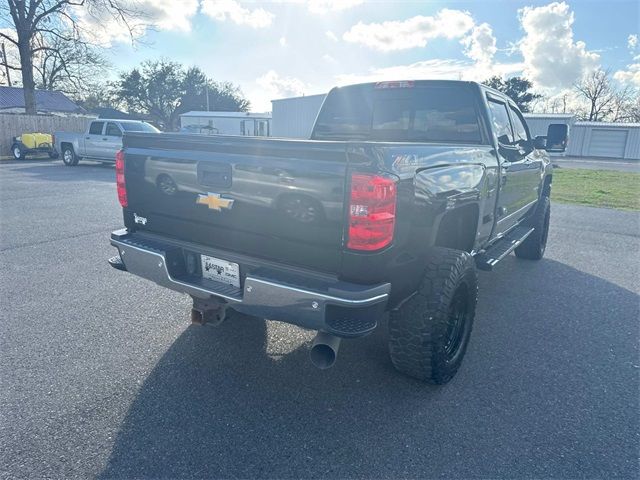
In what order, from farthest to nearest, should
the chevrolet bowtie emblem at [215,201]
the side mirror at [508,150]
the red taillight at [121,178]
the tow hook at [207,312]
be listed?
the side mirror at [508,150] < the red taillight at [121,178] < the tow hook at [207,312] < the chevrolet bowtie emblem at [215,201]

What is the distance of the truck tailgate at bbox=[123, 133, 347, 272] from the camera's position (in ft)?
7.54

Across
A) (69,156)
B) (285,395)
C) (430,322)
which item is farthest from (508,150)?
(69,156)

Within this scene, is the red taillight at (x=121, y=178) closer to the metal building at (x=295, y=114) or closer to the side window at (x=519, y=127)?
A: the side window at (x=519, y=127)

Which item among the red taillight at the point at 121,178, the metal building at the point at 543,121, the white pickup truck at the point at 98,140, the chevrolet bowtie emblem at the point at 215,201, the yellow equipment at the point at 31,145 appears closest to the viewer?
the chevrolet bowtie emblem at the point at 215,201

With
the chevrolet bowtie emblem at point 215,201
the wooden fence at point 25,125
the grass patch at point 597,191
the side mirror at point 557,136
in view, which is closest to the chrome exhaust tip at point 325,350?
the chevrolet bowtie emblem at point 215,201

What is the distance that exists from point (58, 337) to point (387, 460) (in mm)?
2711

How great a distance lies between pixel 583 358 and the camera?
10.9 feet

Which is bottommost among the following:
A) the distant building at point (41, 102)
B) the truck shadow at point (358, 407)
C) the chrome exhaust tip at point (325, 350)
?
the truck shadow at point (358, 407)

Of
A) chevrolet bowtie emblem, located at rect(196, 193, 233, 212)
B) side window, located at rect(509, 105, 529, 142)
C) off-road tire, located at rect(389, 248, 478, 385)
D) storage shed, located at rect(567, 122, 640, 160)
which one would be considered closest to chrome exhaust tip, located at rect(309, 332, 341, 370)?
off-road tire, located at rect(389, 248, 478, 385)

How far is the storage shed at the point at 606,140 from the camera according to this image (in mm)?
37812

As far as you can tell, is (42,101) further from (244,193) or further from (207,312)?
(244,193)

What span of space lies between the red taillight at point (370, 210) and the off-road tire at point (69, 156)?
18.6 m

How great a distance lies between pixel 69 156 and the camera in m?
17.6

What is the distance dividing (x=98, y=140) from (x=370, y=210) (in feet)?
56.6
